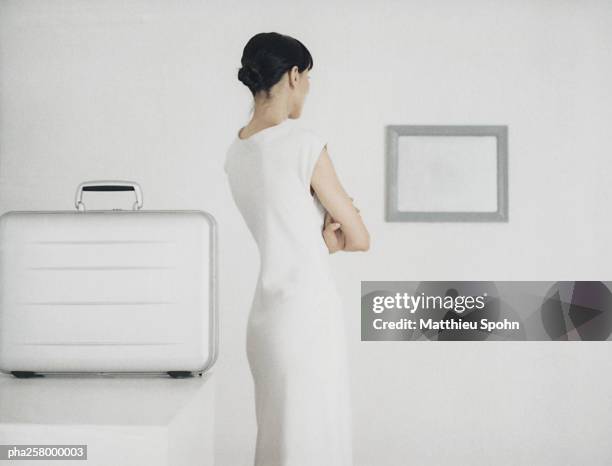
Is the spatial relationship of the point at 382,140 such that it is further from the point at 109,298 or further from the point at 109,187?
the point at 109,298

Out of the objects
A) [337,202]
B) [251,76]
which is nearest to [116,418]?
[337,202]

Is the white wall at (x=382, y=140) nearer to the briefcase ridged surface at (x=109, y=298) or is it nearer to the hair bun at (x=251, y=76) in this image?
the hair bun at (x=251, y=76)

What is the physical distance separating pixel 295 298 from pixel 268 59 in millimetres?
404

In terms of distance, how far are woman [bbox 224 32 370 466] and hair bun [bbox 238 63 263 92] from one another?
79 mm

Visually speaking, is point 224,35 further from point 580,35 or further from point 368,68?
point 580,35

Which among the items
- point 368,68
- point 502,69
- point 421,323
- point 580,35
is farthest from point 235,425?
point 580,35

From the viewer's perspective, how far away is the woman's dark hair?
41.6 inches

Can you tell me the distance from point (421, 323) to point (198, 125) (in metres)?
0.77

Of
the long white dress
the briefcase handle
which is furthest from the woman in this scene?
the briefcase handle

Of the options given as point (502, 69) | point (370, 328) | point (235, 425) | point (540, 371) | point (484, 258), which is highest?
point (502, 69)

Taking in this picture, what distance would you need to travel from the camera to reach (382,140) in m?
1.60

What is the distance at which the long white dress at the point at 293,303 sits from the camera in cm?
100

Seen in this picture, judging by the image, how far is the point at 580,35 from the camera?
1.56 metres

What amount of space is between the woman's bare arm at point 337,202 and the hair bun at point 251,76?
17 centimetres
